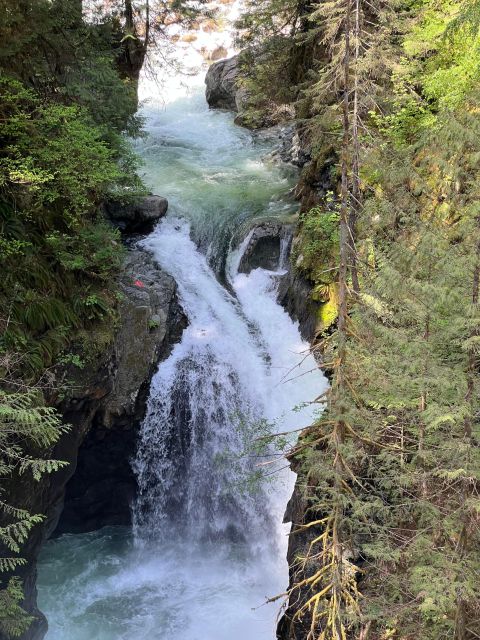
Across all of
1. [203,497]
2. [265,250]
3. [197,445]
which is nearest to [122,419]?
[197,445]

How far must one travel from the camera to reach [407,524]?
20.1 ft

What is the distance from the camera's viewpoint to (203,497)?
37.4 ft

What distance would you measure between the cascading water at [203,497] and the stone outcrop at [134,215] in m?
0.88

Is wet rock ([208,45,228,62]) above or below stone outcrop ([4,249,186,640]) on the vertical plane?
above

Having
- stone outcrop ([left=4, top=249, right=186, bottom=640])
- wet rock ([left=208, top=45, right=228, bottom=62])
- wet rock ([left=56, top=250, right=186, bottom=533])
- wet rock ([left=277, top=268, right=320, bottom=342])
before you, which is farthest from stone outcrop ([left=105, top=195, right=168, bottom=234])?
wet rock ([left=208, top=45, right=228, bottom=62])

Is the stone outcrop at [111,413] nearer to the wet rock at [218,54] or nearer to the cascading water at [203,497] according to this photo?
the cascading water at [203,497]

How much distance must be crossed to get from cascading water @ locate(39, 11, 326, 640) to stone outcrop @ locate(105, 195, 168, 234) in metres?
0.88

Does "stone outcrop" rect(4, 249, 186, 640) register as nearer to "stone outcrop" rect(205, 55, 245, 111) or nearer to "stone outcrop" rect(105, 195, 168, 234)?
"stone outcrop" rect(105, 195, 168, 234)

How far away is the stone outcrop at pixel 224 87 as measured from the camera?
2598 centimetres

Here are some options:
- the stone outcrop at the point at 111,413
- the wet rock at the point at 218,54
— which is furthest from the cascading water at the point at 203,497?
the wet rock at the point at 218,54

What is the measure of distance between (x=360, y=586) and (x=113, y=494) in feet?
22.6

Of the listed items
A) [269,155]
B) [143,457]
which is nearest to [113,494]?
[143,457]

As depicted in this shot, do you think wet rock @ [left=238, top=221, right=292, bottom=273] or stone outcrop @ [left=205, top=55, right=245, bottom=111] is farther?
stone outcrop @ [left=205, top=55, right=245, bottom=111]

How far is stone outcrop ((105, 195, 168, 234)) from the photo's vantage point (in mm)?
14797
